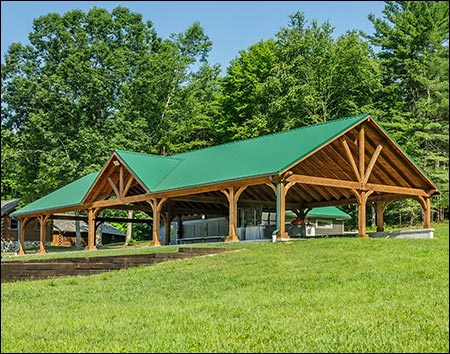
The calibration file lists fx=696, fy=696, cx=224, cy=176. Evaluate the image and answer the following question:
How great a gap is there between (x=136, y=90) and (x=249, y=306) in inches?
1533

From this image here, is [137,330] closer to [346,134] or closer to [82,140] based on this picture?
[346,134]

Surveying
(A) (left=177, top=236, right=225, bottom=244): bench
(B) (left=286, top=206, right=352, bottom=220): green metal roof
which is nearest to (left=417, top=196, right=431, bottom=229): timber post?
(B) (left=286, top=206, right=352, bottom=220): green metal roof

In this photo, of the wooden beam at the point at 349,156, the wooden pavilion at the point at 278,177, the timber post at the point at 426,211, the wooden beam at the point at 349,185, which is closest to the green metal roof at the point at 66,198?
the wooden pavilion at the point at 278,177

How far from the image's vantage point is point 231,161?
89.0 feet

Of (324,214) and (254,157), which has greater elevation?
(254,157)

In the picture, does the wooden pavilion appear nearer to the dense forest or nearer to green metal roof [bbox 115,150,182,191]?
green metal roof [bbox 115,150,182,191]

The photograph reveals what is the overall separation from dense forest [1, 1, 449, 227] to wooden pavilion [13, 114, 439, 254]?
38.3ft

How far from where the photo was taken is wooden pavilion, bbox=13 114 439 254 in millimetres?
24312

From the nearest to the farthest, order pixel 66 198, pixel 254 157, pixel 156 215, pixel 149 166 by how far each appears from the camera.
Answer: pixel 254 157 → pixel 156 215 → pixel 149 166 → pixel 66 198

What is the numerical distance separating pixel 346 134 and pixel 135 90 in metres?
25.5

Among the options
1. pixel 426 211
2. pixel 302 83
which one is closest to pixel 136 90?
pixel 302 83

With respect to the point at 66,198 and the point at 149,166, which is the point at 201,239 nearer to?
the point at 149,166

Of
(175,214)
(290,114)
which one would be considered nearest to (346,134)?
(175,214)

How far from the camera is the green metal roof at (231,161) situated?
24.2 m
